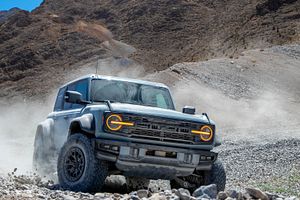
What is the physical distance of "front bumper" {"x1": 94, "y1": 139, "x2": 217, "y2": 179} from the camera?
24.7 feet

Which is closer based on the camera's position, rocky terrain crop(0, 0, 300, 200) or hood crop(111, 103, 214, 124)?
hood crop(111, 103, 214, 124)

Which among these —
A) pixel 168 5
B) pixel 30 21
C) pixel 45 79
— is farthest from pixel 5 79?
pixel 168 5

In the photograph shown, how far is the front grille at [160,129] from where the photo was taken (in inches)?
302

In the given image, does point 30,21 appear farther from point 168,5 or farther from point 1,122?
point 1,122

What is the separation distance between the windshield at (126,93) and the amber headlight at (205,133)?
135 centimetres

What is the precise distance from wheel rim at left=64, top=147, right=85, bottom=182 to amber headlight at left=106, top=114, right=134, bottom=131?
24.2 inches

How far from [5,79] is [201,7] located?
32.1 m

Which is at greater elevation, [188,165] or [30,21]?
[30,21]

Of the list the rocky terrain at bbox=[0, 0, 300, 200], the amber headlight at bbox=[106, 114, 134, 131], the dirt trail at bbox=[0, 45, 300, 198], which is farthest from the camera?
the dirt trail at bbox=[0, 45, 300, 198]

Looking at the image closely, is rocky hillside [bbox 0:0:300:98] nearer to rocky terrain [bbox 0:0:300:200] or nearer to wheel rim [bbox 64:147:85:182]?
rocky terrain [bbox 0:0:300:200]

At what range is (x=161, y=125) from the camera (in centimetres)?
778

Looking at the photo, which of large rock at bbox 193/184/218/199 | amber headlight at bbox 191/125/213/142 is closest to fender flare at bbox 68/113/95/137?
amber headlight at bbox 191/125/213/142

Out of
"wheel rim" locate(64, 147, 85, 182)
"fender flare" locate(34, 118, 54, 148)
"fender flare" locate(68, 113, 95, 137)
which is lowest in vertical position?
"wheel rim" locate(64, 147, 85, 182)

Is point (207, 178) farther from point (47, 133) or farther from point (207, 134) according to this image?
point (47, 133)
